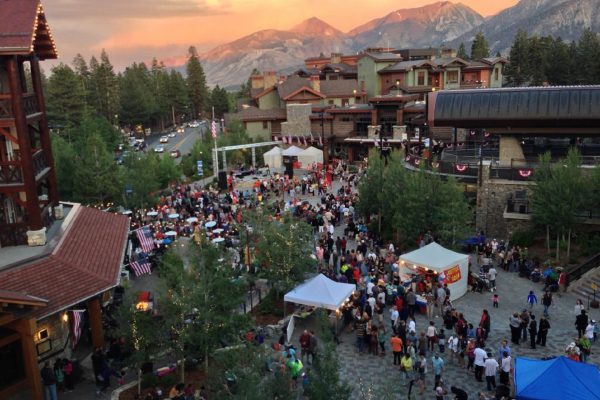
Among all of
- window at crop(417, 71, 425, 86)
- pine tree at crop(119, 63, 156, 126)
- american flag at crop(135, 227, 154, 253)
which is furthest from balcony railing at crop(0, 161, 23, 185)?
pine tree at crop(119, 63, 156, 126)

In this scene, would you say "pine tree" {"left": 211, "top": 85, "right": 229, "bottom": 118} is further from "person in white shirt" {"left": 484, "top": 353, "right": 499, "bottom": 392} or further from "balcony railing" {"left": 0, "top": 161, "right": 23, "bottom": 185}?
"person in white shirt" {"left": 484, "top": 353, "right": 499, "bottom": 392}

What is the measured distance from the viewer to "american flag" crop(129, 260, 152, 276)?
79.5 feet

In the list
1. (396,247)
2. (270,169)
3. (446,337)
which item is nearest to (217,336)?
(446,337)

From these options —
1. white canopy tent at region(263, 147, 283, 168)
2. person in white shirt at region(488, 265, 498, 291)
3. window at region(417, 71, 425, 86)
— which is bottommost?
person in white shirt at region(488, 265, 498, 291)

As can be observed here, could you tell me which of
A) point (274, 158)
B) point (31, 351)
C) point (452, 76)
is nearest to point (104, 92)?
point (274, 158)

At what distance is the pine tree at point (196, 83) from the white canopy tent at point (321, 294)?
350 ft

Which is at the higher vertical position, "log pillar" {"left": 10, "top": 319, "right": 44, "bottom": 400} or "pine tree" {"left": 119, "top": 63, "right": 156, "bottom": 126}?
"pine tree" {"left": 119, "top": 63, "right": 156, "bottom": 126}

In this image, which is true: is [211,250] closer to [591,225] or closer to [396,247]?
[396,247]

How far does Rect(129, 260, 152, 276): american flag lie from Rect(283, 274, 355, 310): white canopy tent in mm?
8651

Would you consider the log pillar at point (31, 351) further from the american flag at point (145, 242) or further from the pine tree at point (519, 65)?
the pine tree at point (519, 65)

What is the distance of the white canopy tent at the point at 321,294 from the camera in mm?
18125

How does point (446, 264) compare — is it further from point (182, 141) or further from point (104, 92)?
point (104, 92)

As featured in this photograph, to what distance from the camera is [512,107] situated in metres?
30.2

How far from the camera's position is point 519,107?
98.8 ft
